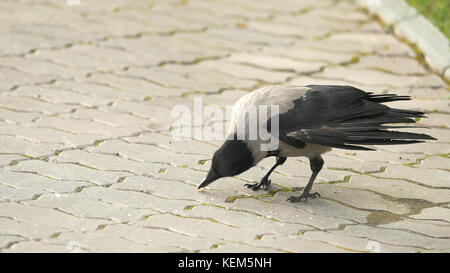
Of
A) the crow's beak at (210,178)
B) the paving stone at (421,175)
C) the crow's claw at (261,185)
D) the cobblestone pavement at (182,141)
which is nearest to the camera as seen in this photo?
the cobblestone pavement at (182,141)

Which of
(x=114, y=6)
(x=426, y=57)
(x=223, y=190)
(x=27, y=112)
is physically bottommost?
(x=223, y=190)

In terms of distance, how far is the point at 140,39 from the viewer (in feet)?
26.2

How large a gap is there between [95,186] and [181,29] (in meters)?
Answer: 3.81

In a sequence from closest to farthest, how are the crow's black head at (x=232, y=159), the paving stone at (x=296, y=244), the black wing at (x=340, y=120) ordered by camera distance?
the paving stone at (x=296, y=244) → the black wing at (x=340, y=120) → the crow's black head at (x=232, y=159)

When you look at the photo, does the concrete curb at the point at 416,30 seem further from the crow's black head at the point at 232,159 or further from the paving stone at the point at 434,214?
the crow's black head at the point at 232,159

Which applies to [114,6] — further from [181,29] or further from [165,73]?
[165,73]

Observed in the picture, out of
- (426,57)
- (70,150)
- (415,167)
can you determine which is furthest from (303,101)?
(426,57)

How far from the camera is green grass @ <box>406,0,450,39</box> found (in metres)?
7.88

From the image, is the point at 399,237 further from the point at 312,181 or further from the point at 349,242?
the point at 312,181

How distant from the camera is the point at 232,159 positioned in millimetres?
4625

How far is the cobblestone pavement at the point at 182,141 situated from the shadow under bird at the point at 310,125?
0.30 m

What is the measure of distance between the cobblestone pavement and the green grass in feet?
1.59

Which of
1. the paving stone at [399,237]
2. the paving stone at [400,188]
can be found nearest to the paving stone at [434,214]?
the paving stone at [400,188]

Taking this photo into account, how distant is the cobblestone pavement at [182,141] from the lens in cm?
429
